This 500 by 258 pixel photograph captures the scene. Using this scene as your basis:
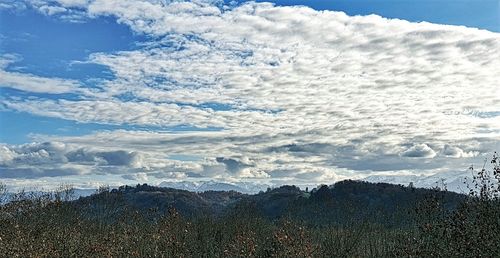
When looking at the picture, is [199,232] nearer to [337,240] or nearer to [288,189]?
[337,240]

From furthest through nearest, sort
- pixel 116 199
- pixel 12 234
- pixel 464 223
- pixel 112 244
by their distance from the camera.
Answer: pixel 116 199 → pixel 12 234 → pixel 112 244 → pixel 464 223

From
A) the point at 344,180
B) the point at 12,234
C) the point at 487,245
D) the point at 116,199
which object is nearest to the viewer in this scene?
the point at 487,245

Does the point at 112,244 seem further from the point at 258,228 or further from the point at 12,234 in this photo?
the point at 258,228

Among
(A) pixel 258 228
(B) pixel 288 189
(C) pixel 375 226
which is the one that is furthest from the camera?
(B) pixel 288 189

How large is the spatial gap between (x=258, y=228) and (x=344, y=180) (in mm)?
82780

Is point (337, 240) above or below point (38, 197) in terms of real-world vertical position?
below

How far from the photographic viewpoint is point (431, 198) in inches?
514

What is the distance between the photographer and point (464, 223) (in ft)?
40.8

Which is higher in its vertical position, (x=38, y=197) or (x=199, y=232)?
(x=38, y=197)

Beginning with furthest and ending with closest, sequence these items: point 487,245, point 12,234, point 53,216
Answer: point 53,216, point 12,234, point 487,245

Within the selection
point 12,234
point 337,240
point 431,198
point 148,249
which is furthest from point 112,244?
point 431,198

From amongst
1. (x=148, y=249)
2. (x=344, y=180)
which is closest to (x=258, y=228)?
(x=148, y=249)

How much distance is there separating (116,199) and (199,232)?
14.5m

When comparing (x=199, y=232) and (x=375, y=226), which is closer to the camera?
(x=375, y=226)
